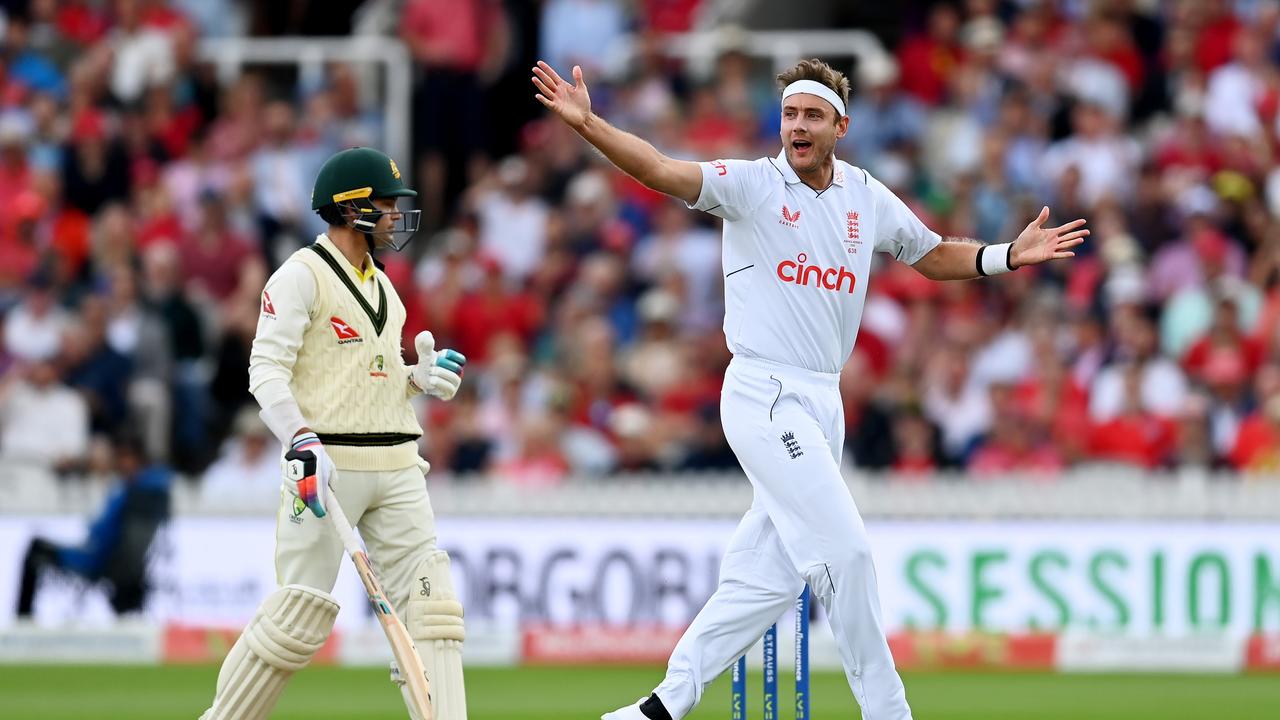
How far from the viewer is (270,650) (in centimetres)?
708

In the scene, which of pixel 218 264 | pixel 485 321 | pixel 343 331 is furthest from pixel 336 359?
pixel 218 264

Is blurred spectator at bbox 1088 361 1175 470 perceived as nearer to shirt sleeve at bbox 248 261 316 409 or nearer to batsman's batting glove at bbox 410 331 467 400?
batsman's batting glove at bbox 410 331 467 400

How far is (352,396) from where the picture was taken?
7.36m

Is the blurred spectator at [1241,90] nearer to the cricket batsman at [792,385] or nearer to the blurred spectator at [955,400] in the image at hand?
the blurred spectator at [955,400]

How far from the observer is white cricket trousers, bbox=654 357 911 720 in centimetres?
702

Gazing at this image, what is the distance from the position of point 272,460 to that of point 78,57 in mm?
4795

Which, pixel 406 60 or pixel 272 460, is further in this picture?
pixel 406 60

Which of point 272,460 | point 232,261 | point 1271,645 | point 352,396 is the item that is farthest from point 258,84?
point 352,396

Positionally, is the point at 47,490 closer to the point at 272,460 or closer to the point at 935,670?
the point at 272,460

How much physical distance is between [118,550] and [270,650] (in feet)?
22.4

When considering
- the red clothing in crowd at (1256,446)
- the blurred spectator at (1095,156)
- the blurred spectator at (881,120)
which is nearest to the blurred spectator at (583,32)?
the blurred spectator at (881,120)

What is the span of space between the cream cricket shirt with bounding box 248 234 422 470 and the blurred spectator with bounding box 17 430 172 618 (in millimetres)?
6561

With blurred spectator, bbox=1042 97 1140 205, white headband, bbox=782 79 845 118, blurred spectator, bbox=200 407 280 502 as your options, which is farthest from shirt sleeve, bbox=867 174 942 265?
blurred spectator, bbox=1042 97 1140 205

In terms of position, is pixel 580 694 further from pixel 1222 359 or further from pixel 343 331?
pixel 1222 359
